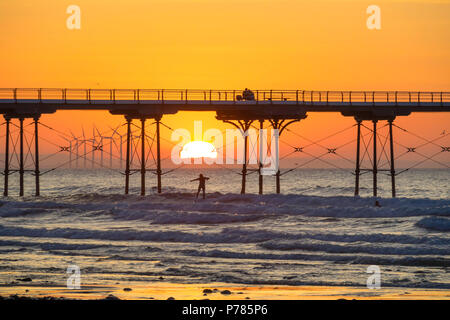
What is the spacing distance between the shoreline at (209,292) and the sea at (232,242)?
74 centimetres

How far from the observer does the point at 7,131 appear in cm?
5412

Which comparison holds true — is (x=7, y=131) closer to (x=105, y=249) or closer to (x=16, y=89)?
(x=16, y=89)

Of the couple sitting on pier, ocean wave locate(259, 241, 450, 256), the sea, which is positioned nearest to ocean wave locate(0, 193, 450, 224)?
the sea

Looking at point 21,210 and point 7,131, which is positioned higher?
point 7,131

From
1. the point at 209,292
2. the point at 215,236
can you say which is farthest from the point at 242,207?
the point at 209,292

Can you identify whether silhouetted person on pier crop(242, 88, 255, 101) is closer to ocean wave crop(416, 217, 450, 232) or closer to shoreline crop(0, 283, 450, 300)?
ocean wave crop(416, 217, 450, 232)

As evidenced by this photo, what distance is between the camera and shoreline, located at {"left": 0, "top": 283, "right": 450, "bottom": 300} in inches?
733

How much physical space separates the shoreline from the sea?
2.41 ft

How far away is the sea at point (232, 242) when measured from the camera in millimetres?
22469

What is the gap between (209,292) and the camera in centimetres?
1942

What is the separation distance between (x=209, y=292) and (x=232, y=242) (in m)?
12.3
